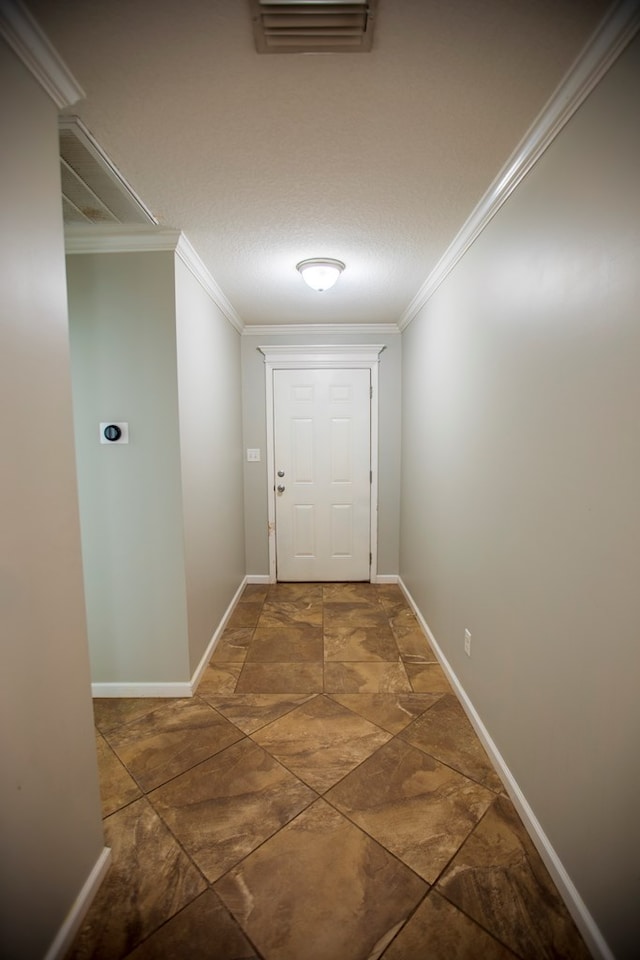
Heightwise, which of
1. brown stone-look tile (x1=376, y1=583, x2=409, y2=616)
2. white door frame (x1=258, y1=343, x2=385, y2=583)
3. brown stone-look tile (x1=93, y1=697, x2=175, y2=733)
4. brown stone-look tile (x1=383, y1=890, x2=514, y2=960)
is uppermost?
white door frame (x1=258, y1=343, x2=385, y2=583)

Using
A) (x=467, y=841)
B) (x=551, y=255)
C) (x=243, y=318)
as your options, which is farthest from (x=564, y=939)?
(x=243, y=318)

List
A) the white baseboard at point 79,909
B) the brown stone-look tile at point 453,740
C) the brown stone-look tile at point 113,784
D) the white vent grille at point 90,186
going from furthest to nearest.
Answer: the brown stone-look tile at point 453,740 → the brown stone-look tile at point 113,784 → the white vent grille at point 90,186 → the white baseboard at point 79,909

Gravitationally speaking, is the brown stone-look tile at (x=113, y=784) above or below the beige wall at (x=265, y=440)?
below

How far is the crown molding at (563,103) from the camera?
2.96 feet

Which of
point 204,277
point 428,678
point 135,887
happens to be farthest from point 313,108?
point 428,678

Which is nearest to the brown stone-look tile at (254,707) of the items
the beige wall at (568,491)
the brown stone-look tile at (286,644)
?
the brown stone-look tile at (286,644)

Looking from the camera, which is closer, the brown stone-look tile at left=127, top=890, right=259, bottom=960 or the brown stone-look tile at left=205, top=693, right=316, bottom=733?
the brown stone-look tile at left=127, top=890, right=259, bottom=960

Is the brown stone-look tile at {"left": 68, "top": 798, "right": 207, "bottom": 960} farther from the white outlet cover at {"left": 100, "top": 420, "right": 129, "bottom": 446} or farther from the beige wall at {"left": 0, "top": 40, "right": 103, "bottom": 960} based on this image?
the white outlet cover at {"left": 100, "top": 420, "right": 129, "bottom": 446}

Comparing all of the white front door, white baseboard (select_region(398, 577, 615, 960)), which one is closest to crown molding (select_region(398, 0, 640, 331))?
the white front door

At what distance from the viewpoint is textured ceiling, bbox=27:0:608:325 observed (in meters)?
0.93

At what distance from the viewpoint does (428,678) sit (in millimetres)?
2250

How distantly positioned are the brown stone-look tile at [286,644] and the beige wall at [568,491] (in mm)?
1071

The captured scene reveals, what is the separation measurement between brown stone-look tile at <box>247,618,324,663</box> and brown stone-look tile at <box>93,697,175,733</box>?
56cm

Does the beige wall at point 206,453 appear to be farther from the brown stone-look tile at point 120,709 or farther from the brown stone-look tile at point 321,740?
the brown stone-look tile at point 321,740
